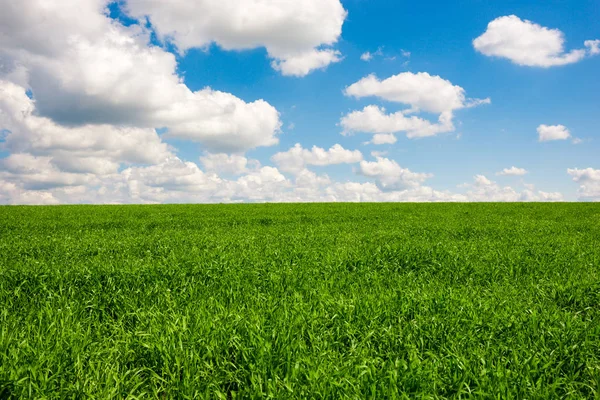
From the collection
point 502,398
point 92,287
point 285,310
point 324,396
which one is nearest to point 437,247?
point 285,310

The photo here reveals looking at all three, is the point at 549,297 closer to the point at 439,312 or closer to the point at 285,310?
the point at 439,312

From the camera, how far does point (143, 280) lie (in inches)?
271

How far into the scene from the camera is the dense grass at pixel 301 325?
11.6ft

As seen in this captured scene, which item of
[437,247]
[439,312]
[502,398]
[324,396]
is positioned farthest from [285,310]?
[437,247]

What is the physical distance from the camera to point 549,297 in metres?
6.33

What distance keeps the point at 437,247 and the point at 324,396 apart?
25.4 feet

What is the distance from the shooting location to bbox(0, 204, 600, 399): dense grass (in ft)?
11.6

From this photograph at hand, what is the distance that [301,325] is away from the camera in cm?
471

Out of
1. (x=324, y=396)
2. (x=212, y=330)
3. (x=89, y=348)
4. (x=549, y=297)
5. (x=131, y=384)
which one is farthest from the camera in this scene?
(x=549, y=297)

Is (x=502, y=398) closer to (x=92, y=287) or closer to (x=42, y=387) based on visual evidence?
(x=42, y=387)

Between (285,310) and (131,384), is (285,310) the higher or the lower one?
the higher one

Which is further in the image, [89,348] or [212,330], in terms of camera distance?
[212,330]

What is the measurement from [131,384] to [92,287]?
11.8 ft

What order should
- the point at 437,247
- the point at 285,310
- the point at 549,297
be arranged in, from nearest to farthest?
the point at 285,310
the point at 549,297
the point at 437,247
